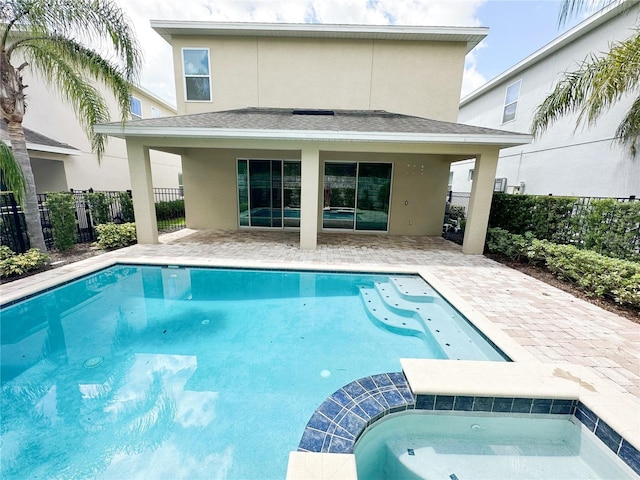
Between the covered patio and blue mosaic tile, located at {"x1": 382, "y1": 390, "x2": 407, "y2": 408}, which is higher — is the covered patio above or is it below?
above

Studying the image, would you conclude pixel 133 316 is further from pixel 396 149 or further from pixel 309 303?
pixel 396 149

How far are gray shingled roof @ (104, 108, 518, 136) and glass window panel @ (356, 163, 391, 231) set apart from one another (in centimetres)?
204

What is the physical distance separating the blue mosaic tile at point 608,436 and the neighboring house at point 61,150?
41.9 feet

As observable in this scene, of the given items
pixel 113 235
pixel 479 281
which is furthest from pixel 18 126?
pixel 479 281

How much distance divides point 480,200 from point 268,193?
775 centimetres

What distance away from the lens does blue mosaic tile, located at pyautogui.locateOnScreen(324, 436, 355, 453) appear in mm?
2340

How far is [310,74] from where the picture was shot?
1086 cm

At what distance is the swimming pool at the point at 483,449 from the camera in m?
2.58

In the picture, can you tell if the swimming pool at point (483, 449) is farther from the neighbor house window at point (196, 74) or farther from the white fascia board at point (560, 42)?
the neighbor house window at point (196, 74)

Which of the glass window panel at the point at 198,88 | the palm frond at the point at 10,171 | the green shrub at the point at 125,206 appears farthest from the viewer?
the glass window panel at the point at 198,88

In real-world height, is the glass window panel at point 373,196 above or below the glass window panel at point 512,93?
below

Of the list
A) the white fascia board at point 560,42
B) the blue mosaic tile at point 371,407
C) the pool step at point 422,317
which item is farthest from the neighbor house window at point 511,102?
the blue mosaic tile at point 371,407

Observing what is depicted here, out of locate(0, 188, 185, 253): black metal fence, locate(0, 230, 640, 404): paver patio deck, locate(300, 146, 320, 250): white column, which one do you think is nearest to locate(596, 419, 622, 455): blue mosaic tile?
locate(0, 230, 640, 404): paver patio deck

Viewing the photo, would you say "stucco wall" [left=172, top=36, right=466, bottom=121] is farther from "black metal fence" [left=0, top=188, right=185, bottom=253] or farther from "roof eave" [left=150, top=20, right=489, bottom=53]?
"black metal fence" [left=0, top=188, right=185, bottom=253]
